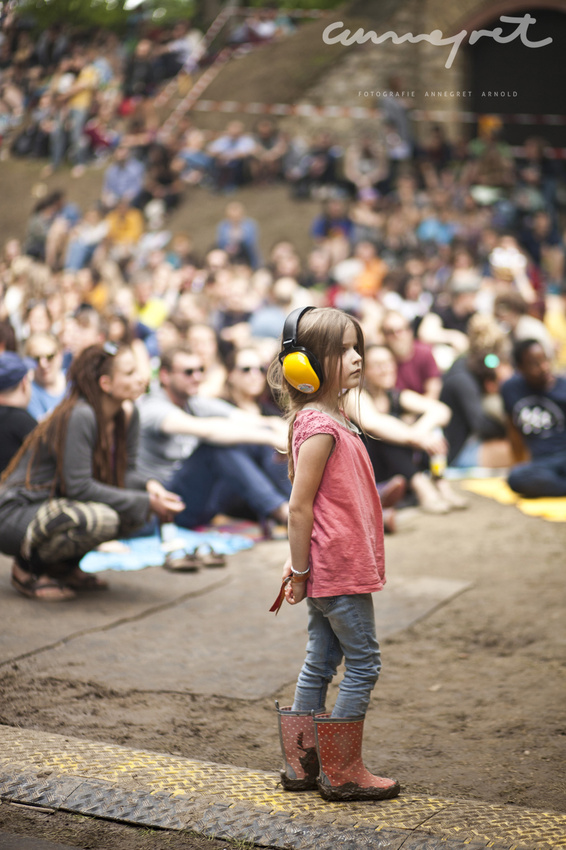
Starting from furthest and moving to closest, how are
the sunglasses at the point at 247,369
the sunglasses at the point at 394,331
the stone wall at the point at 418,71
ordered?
1. the stone wall at the point at 418,71
2. the sunglasses at the point at 394,331
3. the sunglasses at the point at 247,369

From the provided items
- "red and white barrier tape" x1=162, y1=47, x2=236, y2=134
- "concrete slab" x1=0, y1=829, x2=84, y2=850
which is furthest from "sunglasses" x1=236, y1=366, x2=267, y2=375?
"red and white barrier tape" x1=162, y1=47, x2=236, y2=134

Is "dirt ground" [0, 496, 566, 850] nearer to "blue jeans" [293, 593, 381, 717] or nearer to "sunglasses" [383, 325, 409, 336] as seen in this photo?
"blue jeans" [293, 593, 381, 717]

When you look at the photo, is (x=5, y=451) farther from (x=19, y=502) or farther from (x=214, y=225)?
(x=214, y=225)

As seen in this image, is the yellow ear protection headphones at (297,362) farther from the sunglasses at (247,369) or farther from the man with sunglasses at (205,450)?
the sunglasses at (247,369)

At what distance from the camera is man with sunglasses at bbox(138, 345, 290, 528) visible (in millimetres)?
6070

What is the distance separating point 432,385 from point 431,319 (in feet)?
7.40

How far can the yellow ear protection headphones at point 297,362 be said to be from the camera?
264 cm

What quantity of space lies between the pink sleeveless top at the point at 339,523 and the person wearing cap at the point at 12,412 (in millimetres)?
3189

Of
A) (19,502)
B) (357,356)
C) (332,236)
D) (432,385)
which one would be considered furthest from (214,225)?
(357,356)

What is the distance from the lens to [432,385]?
7.89 meters

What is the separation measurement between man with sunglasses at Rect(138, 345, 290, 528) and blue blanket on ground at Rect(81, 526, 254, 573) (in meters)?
0.20

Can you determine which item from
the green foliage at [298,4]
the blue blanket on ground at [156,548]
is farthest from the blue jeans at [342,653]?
the green foliage at [298,4]

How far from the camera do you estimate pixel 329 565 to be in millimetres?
2635

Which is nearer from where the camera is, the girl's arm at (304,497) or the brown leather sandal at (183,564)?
the girl's arm at (304,497)
